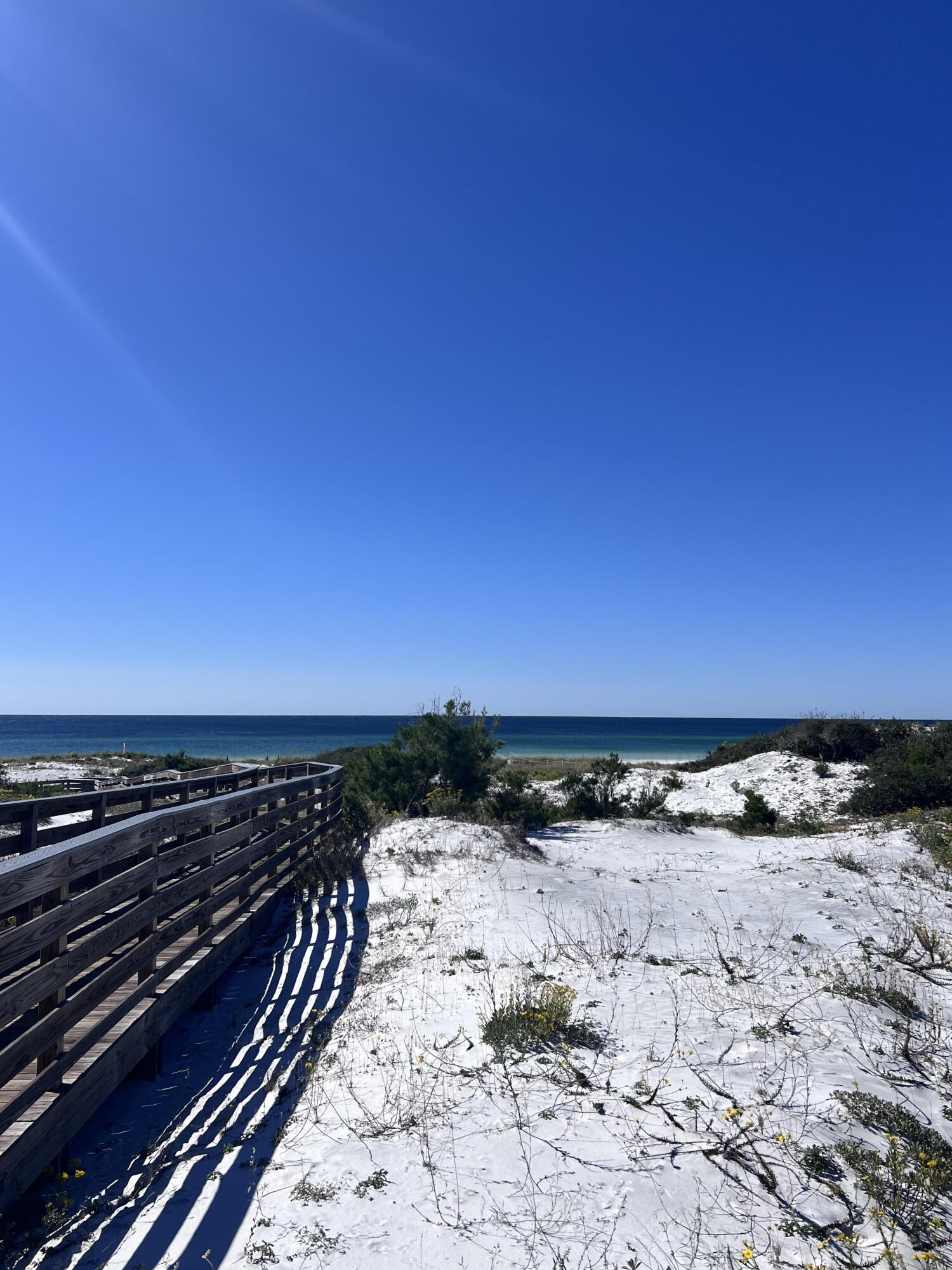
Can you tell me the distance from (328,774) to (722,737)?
8079cm

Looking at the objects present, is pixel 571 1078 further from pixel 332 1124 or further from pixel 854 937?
pixel 854 937

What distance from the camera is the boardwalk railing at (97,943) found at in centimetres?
347

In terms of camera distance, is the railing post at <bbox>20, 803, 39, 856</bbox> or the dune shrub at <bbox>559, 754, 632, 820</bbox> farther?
the dune shrub at <bbox>559, 754, 632, 820</bbox>

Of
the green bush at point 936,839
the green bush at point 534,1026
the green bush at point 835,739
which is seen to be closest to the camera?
the green bush at point 534,1026

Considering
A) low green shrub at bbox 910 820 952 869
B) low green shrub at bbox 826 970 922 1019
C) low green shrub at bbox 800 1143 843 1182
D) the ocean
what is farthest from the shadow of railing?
the ocean

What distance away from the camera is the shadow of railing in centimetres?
328

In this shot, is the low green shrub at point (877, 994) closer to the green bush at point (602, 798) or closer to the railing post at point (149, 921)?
the railing post at point (149, 921)

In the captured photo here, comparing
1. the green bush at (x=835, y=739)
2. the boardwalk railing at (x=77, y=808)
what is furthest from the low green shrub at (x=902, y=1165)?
the green bush at (x=835, y=739)

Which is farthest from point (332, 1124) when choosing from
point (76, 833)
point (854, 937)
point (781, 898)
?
point (781, 898)

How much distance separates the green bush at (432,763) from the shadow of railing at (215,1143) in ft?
27.2

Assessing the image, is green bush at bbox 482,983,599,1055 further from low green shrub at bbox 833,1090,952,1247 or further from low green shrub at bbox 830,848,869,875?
low green shrub at bbox 830,848,869,875

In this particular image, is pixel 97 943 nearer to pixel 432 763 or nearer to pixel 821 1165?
pixel 821 1165

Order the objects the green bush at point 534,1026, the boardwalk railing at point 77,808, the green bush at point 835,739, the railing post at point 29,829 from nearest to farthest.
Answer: the green bush at point 534,1026 < the railing post at point 29,829 < the boardwalk railing at point 77,808 < the green bush at point 835,739

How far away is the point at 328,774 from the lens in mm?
12578
